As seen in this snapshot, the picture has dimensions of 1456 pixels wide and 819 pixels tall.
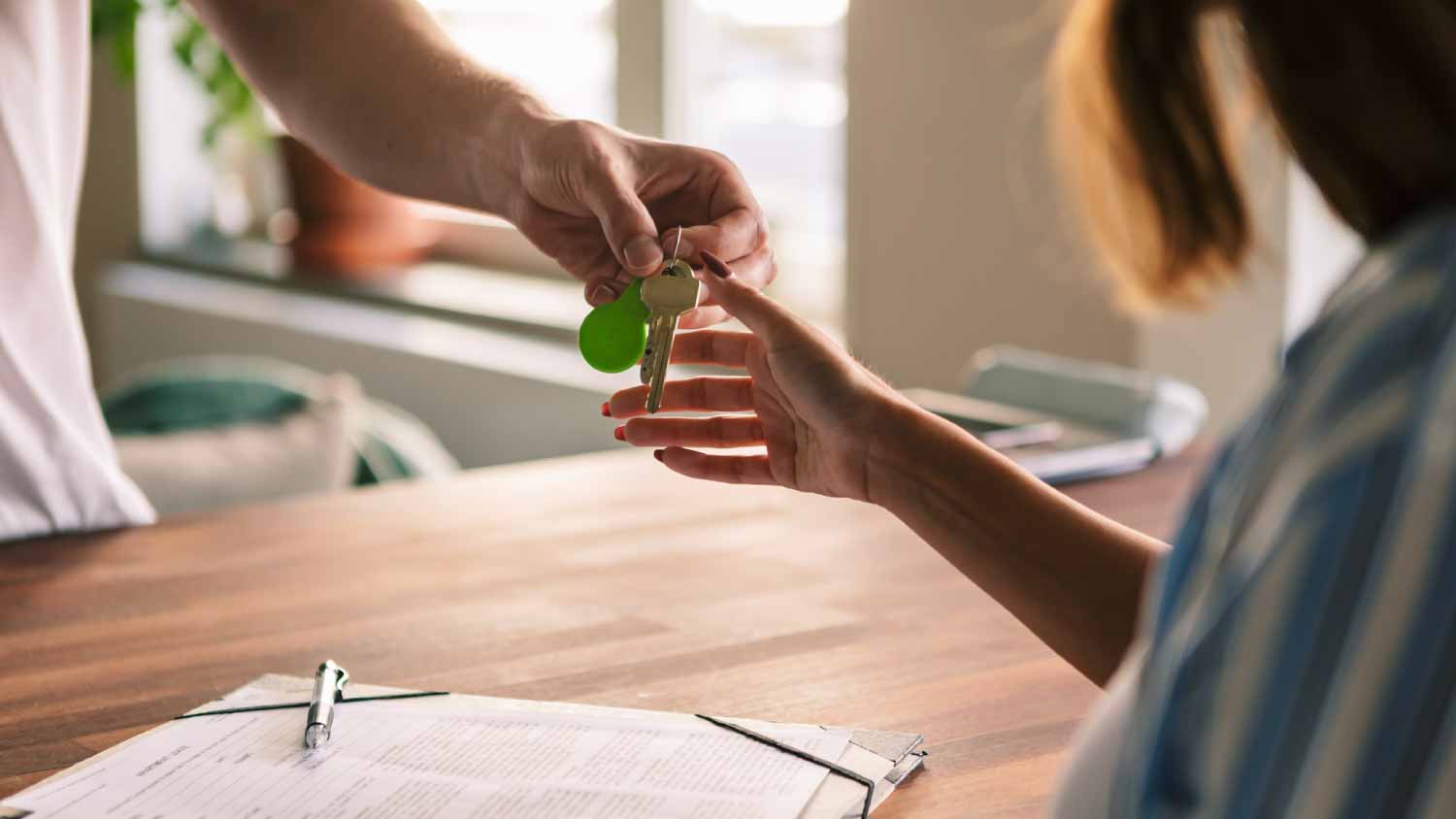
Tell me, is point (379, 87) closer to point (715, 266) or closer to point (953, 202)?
point (715, 266)

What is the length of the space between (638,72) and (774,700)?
7.94 feet

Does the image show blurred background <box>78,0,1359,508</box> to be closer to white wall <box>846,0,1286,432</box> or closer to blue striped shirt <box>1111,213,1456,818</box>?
white wall <box>846,0,1286,432</box>

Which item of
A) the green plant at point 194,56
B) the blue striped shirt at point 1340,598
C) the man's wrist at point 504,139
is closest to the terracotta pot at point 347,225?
the green plant at point 194,56

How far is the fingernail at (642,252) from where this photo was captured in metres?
1.12

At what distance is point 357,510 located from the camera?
64.3 inches

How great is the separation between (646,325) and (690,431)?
86 mm

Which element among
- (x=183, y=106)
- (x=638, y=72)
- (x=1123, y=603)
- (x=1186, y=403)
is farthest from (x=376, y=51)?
(x=183, y=106)

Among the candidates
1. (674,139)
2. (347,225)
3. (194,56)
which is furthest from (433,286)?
(194,56)

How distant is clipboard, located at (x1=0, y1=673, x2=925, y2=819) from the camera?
861mm

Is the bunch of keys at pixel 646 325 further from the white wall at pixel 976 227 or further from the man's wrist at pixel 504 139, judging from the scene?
the white wall at pixel 976 227

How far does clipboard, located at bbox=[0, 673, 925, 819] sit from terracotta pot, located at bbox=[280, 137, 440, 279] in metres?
3.25

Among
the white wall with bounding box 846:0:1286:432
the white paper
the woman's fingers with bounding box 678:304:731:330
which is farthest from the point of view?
the white wall with bounding box 846:0:1286:432

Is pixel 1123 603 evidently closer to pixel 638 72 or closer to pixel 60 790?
pixel 60 790

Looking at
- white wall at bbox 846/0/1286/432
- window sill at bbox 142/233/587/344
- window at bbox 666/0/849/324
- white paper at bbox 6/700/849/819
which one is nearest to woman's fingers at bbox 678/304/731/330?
white paper at bbox 6/700/849/819
